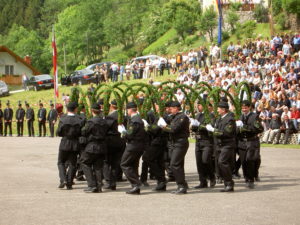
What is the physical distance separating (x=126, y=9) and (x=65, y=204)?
8025 cm

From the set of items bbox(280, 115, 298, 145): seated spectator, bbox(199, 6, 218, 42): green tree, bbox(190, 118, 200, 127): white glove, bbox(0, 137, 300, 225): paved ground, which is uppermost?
bbox(199, 6, 218, 42): green tree

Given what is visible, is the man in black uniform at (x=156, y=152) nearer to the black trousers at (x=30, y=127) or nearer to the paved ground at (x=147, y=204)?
the paved ground at (x=147, y=204)

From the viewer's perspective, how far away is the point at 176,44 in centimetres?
6875

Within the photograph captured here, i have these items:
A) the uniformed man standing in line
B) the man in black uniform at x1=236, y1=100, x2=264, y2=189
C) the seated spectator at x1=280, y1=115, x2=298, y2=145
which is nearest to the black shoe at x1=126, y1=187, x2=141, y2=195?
the uniformed man standing in line

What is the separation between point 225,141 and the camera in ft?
48.8

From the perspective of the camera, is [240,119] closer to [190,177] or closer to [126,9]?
[190,177]

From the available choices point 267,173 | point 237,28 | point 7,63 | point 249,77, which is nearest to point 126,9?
point 7,63

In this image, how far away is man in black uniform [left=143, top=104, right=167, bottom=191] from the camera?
15.2 metres

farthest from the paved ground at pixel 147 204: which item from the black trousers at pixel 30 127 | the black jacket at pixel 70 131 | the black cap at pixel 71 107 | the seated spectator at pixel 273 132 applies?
the black trousers at pixel 30 127

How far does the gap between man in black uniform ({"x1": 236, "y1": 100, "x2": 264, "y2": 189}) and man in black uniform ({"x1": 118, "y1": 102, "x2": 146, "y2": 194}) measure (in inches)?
95.1

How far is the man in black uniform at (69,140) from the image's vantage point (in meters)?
15.4

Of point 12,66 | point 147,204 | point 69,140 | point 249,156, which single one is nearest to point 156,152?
Result: point 69,140

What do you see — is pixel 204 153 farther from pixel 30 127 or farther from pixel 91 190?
pixel 30 127

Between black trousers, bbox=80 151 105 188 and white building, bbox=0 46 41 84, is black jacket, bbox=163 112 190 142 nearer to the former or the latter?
black trousers, bbox=80 151 105 188
